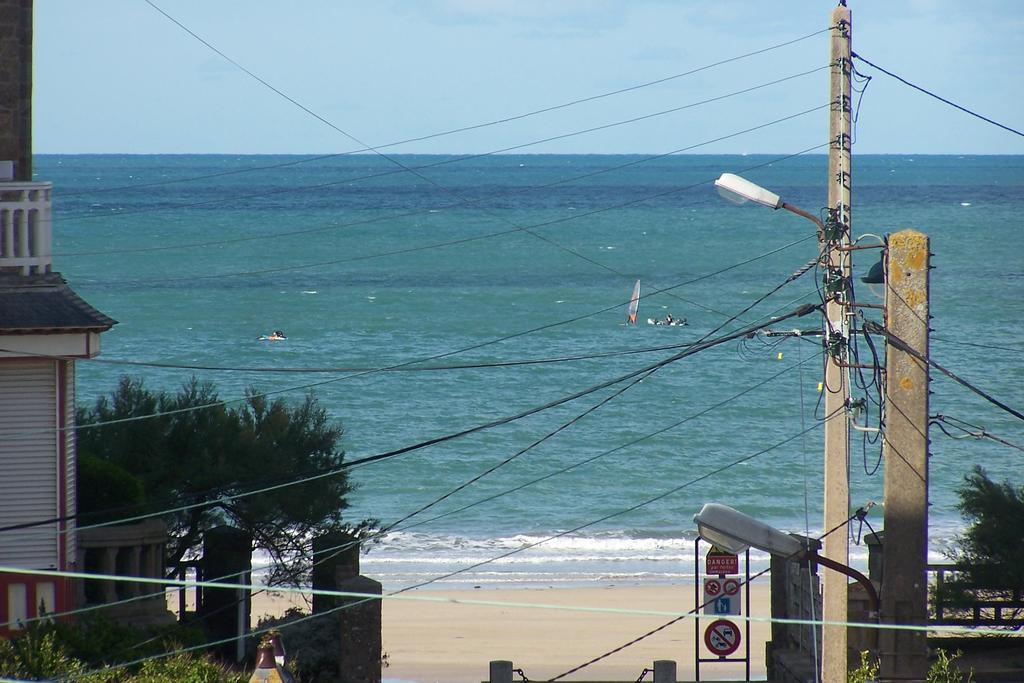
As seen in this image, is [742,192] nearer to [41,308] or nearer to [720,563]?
[41,308]

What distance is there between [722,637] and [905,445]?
753cm

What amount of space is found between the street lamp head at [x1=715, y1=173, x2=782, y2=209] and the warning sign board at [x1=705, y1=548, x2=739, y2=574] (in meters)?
6.67

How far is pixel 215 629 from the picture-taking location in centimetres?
1631

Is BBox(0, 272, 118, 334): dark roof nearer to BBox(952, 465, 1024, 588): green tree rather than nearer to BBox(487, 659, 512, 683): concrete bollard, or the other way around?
BBox(487, 659, 512, 683): concrete bollard

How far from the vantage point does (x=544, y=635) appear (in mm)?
24359

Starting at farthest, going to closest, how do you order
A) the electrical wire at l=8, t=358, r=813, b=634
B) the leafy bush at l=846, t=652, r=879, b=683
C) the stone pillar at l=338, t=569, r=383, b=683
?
1. the stone pillar at l=338, t=569, r=383, b=683
2. the electrical wire at l=8, t=358, r=813, b=634
3. the leafy bush at l=846, t=652, r=879, b=683

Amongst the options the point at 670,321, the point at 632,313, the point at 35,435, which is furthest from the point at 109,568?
the point at 632,313

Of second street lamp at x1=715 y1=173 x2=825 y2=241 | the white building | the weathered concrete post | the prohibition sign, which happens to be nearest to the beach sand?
the prohibition sign

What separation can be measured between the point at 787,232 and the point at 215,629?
359 ft

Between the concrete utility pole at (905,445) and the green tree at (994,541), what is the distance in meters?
5.32

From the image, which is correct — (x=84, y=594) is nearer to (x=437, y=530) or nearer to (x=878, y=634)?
(x=878, y=634)

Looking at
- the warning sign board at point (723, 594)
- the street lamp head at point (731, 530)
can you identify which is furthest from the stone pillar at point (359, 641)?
the street lamp head at point (731, 530)

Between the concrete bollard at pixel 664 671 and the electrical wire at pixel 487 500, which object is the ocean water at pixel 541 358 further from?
the concrete bollard at pixel 664 671
